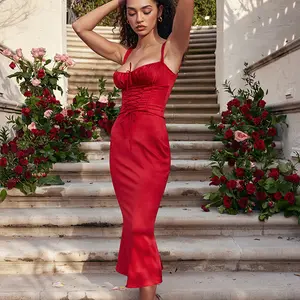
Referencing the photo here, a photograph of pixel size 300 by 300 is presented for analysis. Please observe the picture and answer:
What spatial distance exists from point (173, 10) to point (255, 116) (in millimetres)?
2365

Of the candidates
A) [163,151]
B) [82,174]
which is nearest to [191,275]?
[163,151]

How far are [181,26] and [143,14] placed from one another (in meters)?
0.24

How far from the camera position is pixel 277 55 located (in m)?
4.34

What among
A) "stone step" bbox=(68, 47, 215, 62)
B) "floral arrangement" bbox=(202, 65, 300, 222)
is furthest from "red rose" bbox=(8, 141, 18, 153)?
"stone step" bbox=(68, 47, 215, 62)

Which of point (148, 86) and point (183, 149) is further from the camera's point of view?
point (183, 149)

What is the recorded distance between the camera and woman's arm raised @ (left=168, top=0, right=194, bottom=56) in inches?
73.9

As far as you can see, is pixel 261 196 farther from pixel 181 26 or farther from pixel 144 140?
pixel 181 26

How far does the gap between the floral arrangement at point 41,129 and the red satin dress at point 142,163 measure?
5.58 ft

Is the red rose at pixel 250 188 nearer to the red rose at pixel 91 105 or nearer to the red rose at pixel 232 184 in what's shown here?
the red rose at pixel 232 184

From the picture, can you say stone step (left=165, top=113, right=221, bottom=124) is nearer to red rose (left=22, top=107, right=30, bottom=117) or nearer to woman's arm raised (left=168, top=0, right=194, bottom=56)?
red rose (left=22, top=107, right=30, bottom=117)

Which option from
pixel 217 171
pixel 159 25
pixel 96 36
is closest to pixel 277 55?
pixel 217 171

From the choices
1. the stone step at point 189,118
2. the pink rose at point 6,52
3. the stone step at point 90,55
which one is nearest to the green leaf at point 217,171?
the stone step at point 189,118

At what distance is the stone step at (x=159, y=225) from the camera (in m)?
3.13

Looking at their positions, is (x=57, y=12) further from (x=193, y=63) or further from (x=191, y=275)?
(x=191, y=275)
